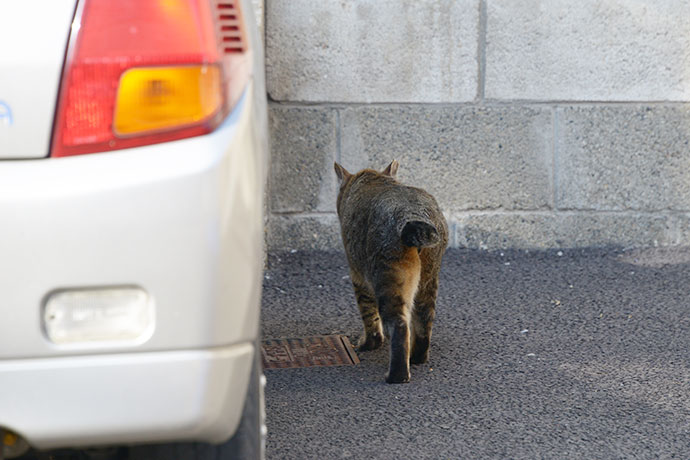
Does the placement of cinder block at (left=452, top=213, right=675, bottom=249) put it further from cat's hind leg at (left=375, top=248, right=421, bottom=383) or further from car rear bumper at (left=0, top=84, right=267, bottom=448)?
car rear bumper at (left=0, top=84, right=267, bottom=448)

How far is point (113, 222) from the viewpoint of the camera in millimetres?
1676

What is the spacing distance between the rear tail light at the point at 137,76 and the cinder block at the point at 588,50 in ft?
15.0

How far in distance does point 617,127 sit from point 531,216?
0.85 m

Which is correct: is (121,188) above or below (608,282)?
above

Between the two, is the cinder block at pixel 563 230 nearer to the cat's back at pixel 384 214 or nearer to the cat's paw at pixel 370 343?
the cat's back at pixel 384 214

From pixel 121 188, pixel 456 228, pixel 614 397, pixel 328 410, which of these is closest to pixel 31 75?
pixel 121 188

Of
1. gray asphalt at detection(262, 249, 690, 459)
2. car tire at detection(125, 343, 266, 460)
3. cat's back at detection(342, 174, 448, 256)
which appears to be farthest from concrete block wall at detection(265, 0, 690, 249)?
car tire at detection(125, 343, 266, 460)

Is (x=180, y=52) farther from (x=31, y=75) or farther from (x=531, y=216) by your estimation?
(x=531, y=216)

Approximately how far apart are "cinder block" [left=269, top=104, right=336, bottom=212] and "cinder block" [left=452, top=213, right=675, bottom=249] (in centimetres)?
96

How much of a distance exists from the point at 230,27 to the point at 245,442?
994 millimetres

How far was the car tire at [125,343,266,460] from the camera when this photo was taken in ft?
7.14

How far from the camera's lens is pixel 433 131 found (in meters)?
6.14

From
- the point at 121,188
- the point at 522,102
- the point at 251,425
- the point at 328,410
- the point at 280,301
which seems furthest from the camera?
the point at 522,102

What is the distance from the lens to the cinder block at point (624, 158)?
20.2ft
